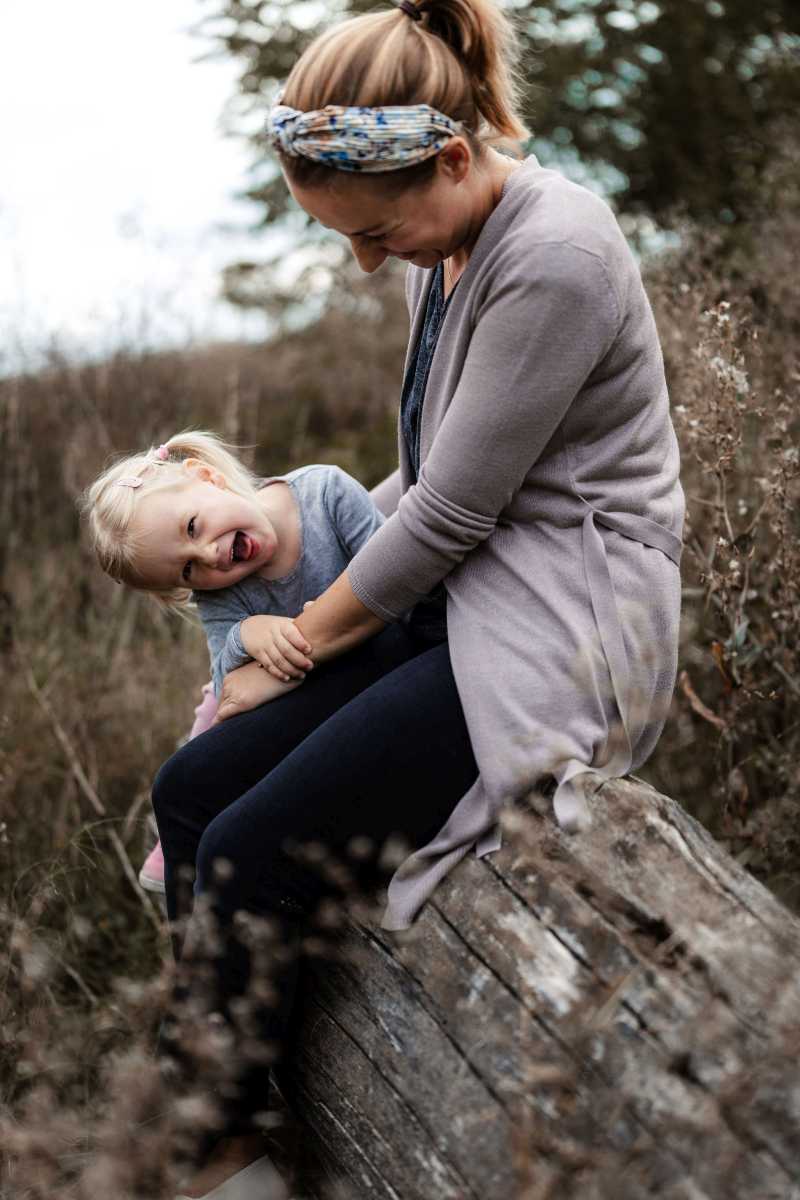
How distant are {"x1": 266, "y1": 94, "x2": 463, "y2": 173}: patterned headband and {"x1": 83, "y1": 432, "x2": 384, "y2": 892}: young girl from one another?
0.70 m

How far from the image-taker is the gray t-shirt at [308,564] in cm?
232

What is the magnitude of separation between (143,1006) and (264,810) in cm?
35

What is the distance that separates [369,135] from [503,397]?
439mm

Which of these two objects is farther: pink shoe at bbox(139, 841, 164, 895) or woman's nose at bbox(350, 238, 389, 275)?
pink shoe at bbox(139, 841, 164, 895)

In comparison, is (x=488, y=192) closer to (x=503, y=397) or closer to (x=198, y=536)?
(x=503, y=397)

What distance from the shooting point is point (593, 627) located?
1.89 m

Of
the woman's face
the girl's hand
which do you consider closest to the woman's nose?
the woman's face

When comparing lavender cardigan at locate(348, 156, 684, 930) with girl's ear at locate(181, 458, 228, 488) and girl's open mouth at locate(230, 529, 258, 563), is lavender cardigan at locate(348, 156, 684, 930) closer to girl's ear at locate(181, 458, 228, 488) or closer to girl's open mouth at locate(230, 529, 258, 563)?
girl's open mouth at locate(230, 529, 258, 563)

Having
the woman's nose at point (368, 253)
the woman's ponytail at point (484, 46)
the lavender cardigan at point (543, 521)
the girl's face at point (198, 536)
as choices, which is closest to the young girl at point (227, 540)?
the girl's face at point (198, 536)

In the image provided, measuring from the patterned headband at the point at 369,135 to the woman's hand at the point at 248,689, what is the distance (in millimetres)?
897

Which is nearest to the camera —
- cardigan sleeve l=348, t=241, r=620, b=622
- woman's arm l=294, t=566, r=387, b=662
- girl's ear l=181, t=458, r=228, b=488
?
cardigan sleeve l=348, t=241, r=620, b=622

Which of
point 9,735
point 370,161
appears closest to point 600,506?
point 370,161

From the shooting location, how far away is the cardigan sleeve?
1.76m

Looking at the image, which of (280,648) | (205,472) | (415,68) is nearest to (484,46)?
(415,68)
